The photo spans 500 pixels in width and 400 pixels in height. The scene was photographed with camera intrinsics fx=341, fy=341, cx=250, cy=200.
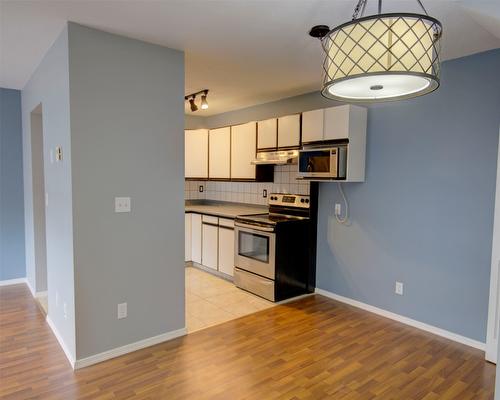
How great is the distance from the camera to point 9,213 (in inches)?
170

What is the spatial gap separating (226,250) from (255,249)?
2.10ft

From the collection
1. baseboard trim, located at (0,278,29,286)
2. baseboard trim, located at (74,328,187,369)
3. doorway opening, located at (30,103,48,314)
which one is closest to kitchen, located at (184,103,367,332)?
baseboard trim, located at (74,328,187,369)

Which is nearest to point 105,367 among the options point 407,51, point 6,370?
point 6,370

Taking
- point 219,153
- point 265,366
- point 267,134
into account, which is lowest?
point 265,366

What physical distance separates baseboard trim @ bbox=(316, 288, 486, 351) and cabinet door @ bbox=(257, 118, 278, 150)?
75.9 inches

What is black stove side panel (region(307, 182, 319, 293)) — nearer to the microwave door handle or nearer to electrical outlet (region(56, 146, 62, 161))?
the microwave door handle

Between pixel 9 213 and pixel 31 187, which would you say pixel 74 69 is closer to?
pixel 31 187

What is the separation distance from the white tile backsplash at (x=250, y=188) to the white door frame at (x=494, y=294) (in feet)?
6.57

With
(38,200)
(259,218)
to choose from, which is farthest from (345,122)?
(38,200)

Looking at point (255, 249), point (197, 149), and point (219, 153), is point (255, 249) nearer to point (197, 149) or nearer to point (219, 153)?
point (219, 153)

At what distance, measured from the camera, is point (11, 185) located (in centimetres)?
430

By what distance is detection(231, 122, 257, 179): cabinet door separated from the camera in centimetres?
464

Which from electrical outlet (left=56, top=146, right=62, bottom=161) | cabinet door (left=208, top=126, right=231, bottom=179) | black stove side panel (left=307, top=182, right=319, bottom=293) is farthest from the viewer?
cabinet door (left=208, top=126, right=231, bottom=179)

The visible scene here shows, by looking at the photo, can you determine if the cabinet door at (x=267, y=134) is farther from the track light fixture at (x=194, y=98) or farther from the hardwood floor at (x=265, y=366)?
the hardwood floor at (x=265, y=366)
